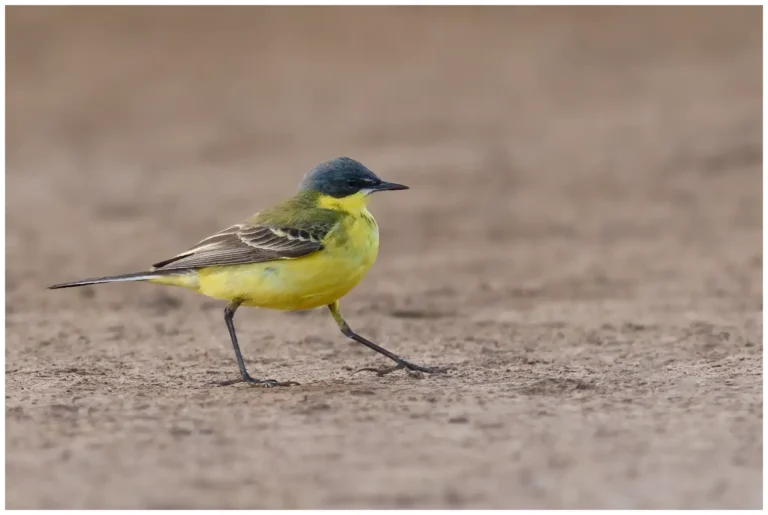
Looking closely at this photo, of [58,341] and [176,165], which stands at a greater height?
[176,165]

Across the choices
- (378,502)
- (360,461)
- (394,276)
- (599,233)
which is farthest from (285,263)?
(599,233)

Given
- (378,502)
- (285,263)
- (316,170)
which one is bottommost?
(378,502)

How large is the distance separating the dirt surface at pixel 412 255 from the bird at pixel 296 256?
0.56 meters

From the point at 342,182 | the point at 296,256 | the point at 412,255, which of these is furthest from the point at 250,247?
the point at 412,255

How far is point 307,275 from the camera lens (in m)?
7.29

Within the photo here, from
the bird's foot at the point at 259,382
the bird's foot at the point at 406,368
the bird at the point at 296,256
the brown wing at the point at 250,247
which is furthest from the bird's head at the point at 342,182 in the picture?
the bird's foot at the point at 259,382

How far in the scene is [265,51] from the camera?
73.7ft

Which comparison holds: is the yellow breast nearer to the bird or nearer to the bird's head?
the bird

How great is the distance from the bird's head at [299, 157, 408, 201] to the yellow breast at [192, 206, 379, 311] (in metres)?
0.30

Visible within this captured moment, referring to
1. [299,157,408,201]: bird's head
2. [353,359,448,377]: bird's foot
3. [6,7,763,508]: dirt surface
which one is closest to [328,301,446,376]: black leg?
[353,359,448,377]: bird's foot

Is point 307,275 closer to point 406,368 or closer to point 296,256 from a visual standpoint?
point 296,256

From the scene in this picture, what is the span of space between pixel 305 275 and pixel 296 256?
0.13m

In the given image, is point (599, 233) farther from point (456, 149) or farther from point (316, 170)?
point (316, 170)

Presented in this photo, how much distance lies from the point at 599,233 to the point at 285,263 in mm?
6424
